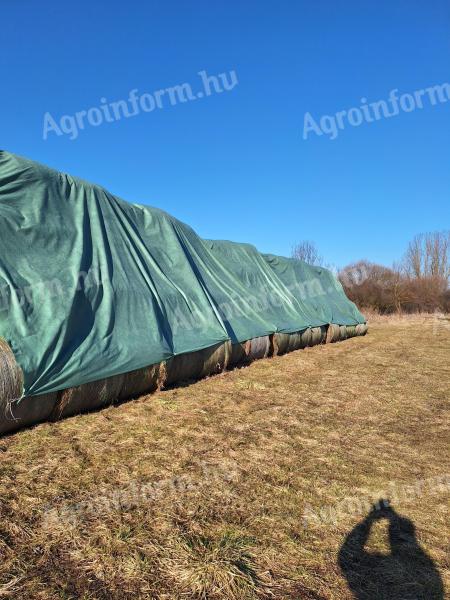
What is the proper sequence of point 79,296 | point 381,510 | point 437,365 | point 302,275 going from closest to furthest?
point 381,510
point 79,296
point 437,365
point 302,275

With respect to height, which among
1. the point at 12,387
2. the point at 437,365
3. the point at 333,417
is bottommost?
the point at 437,365

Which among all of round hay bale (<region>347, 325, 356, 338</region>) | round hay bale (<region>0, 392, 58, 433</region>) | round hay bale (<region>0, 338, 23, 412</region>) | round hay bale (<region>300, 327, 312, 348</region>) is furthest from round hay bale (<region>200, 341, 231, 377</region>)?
round hay bale (<region>347, 325, 356, 338</region>)

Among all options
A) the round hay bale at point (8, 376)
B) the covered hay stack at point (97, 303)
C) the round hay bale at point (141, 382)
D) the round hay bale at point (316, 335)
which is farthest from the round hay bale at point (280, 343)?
the round hay bale at point (8, 376)

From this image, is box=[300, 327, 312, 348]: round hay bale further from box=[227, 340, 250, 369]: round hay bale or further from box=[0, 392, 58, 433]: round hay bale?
box=[0, 392, 58, 433]: round hay bale

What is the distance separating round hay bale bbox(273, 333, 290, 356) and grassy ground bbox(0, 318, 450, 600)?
359 centimetres

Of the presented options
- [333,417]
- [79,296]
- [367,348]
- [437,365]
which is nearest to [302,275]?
[367,348]

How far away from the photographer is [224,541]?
2.22 metres

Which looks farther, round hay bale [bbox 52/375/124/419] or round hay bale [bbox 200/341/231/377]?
round hay bale [bbox 200/341/231/377]

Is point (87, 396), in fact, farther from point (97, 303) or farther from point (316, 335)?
point (316, 335)

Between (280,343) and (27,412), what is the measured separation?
6128 millimetres

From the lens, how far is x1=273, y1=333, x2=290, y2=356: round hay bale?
862 cm

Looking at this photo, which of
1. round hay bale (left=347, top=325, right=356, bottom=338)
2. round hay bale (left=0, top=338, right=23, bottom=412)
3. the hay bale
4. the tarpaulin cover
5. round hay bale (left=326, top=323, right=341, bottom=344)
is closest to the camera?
round hay bale (left=0, top=338, right=23, bottom=412)

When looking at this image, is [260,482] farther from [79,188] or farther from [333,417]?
[79,188]

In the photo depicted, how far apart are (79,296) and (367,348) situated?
9.06 m
